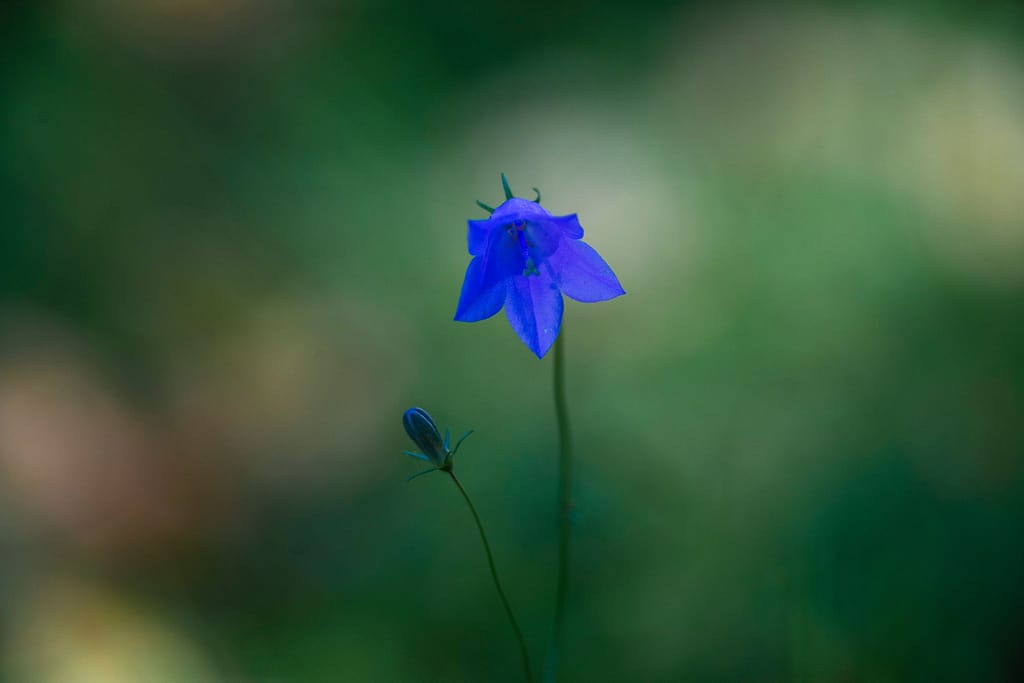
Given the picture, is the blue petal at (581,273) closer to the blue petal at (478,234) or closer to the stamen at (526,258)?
the stamen at (526,258)

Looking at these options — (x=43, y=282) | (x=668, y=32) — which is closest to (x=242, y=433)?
(x=43, y=282)

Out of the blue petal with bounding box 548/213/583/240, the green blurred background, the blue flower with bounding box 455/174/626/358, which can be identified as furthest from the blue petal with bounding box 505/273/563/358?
the green blurred background

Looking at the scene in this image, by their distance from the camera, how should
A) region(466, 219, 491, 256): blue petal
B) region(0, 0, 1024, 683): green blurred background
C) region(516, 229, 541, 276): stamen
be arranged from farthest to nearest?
region(0, 0, 1024, 683): green blurred background → region(516, 229, 541, 276): stamen → region(466, 219, 491, 256): blue petal

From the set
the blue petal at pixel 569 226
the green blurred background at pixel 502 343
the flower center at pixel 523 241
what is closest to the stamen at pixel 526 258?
the flower center at pixel 523 241

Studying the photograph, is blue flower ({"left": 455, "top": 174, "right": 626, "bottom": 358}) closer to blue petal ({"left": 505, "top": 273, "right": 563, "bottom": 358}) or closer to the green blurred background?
blue petal ({"left": 505, "top": 273, "right": 563, "bottom": 358})

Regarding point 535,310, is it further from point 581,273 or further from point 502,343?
point 502,343

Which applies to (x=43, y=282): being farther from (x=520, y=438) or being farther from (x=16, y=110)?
(x=520, y=438)

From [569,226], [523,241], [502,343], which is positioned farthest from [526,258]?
[502,343]
